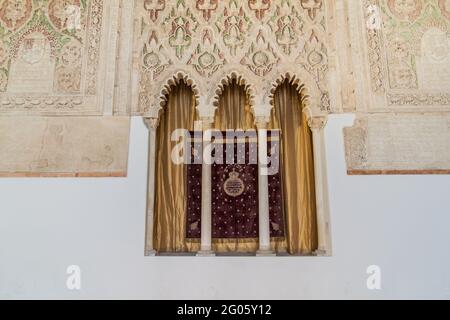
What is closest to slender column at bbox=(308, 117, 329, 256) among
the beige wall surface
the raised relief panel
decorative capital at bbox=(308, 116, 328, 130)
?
decorative capital at bbox=(308, 116, 328, 130)

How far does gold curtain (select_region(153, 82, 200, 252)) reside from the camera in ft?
14.1

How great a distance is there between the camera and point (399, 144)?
407 cm

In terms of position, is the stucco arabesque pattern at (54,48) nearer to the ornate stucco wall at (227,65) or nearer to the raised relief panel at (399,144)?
the ornate stucco wall at (227,65)

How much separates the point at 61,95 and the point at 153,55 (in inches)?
40.8

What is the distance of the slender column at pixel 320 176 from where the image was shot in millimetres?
4016

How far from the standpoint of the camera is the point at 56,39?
438 cm

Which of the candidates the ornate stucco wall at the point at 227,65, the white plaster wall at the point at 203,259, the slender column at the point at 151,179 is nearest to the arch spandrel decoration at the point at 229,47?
the ornate stucco wall at the point at 227,65

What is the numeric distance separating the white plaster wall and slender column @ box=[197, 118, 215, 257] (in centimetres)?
19

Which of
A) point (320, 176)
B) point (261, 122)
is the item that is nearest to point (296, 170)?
point (320, 176)

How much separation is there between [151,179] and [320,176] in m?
1.72

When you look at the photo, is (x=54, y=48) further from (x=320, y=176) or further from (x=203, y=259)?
(x=320, y=176)

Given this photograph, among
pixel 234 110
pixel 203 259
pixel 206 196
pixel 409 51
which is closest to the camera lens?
pixel 203 259

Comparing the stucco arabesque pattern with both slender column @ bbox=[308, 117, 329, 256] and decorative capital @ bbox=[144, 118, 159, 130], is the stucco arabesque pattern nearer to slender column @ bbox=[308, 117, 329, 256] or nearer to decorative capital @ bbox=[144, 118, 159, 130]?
decorative capital @ bbox=[144, 118, 159, 130]
